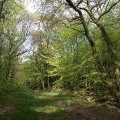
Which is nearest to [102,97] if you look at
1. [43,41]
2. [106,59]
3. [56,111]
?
[106,59]

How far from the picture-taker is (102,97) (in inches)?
1356

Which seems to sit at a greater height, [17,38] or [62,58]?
[17,38]

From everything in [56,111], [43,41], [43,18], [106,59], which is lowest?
[56,111]

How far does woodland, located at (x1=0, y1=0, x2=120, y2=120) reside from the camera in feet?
78.2

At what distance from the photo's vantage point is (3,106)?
24.4 m

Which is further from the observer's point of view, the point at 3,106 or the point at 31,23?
the point at 31,23

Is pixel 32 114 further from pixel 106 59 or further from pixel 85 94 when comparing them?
pixel 85 94

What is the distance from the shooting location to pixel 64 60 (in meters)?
50.8

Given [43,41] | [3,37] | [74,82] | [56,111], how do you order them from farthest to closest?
[43,41] < [3,37] < [74,82] < [56,111]

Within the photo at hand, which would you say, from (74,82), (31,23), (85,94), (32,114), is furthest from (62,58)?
(32,114)

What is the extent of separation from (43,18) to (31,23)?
3857 cm

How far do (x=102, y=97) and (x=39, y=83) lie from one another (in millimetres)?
44141

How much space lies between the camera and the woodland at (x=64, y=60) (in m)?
23.8

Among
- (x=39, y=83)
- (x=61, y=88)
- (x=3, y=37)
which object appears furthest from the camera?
(x=39, y=83)
